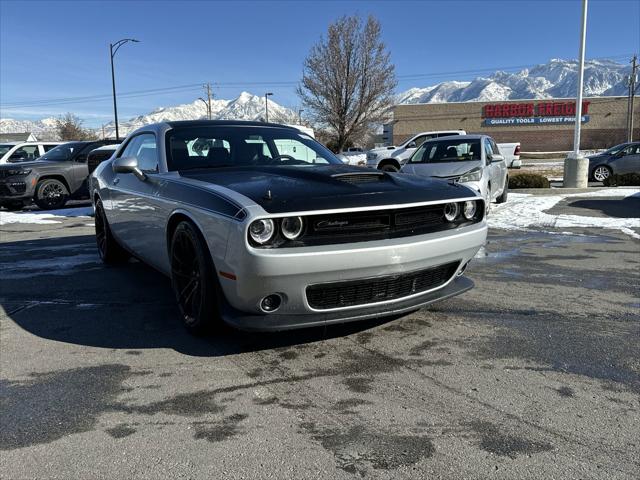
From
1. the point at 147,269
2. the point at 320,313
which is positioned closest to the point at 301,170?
the point at 320,313

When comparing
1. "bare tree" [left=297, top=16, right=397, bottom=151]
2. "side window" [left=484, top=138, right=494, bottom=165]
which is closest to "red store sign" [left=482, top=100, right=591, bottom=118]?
"bare tree" [left=297, top=16, right=397, bottom=151]

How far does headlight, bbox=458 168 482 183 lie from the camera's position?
928 centimetres

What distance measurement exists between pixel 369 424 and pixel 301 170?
198 cm

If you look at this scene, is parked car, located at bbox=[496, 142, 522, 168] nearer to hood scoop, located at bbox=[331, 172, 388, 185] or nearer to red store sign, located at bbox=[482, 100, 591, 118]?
hood scoop, located at bbox=[331, 172, 388, 185]

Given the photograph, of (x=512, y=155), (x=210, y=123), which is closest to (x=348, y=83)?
(x=512, y=155)

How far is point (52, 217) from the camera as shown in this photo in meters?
11.1

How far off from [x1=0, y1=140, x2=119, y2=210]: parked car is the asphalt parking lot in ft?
27.2

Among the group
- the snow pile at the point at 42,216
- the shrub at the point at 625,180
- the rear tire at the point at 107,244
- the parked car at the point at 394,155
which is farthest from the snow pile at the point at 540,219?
the snow pile at the point at 42,216

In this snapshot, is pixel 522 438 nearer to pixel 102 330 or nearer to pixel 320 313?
pixel 320 313

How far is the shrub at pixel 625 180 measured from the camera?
14.9 meters

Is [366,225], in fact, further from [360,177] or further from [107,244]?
[107,244]

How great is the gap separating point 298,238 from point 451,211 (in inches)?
Answer: 48.6

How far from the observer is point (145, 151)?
489cm

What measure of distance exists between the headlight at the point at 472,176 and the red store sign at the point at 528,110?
168 feet
